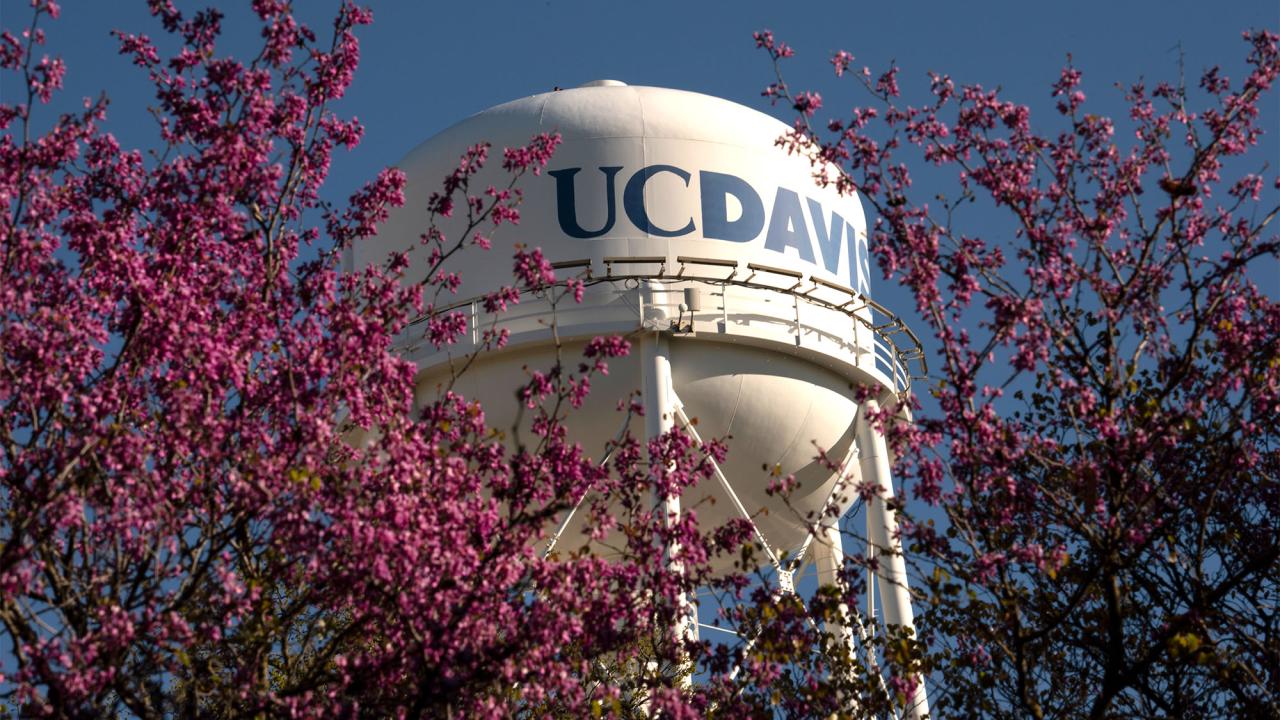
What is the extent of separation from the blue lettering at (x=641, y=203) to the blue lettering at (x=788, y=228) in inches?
39.1

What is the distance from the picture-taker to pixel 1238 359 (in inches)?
433

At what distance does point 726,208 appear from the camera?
19453 mm

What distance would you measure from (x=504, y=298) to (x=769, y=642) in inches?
109

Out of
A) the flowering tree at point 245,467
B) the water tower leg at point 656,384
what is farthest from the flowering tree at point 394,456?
the water tower leg at point 656,384

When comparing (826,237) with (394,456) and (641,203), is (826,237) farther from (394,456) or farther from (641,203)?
(394,456)

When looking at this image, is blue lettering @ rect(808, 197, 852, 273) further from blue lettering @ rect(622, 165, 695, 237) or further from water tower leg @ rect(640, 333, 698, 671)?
water tower leg @ rect(640, 333, 698, 671)

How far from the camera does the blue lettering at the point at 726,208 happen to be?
19.3 metres

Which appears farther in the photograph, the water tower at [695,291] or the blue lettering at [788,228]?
the blue lettering at [788,228]

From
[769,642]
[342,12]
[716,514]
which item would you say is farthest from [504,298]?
[716,514]

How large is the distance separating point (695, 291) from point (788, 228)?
67.5 inches

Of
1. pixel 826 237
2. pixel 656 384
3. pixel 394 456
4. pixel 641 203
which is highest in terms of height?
pixel 826 237

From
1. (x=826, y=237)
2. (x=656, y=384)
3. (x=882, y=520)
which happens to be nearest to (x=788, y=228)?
(x=826, y=237)

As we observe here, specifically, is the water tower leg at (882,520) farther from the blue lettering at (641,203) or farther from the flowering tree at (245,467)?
the flowering tree at (245,467)

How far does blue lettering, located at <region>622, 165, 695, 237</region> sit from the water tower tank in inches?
0.6
